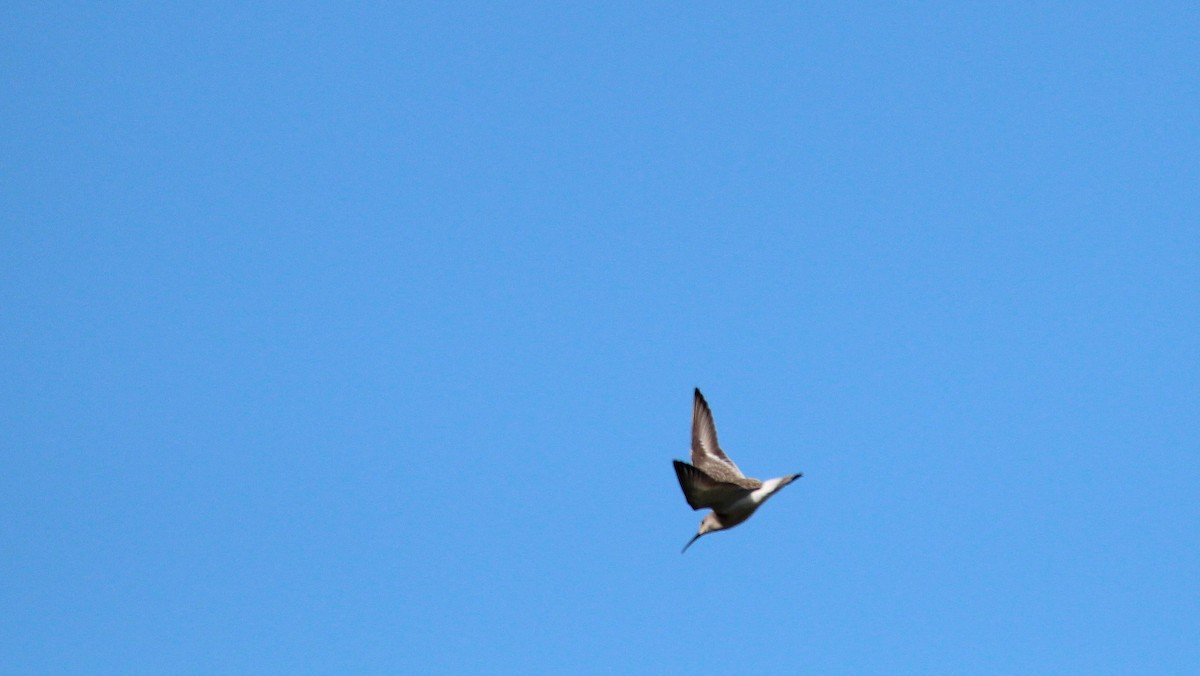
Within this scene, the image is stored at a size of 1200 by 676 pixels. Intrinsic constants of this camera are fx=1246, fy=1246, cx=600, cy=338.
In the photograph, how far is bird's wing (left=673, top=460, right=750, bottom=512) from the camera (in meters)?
30.7

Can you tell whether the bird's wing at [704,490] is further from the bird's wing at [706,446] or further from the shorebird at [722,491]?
the bird's wing at [706,446]

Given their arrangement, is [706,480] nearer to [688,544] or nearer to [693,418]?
[688,544]

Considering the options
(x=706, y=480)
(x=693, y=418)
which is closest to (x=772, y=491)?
(x=706, y=480)

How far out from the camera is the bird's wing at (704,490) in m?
30.7

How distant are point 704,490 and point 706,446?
14.1ft

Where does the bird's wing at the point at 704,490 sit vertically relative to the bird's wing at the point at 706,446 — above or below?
below

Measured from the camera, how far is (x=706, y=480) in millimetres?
31094

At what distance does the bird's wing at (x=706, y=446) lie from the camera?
34062mm

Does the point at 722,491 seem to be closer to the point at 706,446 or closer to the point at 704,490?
the point at 704,490

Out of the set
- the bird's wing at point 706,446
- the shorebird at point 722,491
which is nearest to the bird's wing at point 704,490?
the shorebird at point 722,491

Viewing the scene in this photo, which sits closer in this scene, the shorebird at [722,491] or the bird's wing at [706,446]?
the shorebird at [722,491]

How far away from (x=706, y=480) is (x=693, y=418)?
5.24 meters

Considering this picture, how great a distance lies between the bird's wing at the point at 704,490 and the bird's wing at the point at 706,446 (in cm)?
141

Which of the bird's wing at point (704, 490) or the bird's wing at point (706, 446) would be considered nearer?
the bird's wing at point (704, 490)
